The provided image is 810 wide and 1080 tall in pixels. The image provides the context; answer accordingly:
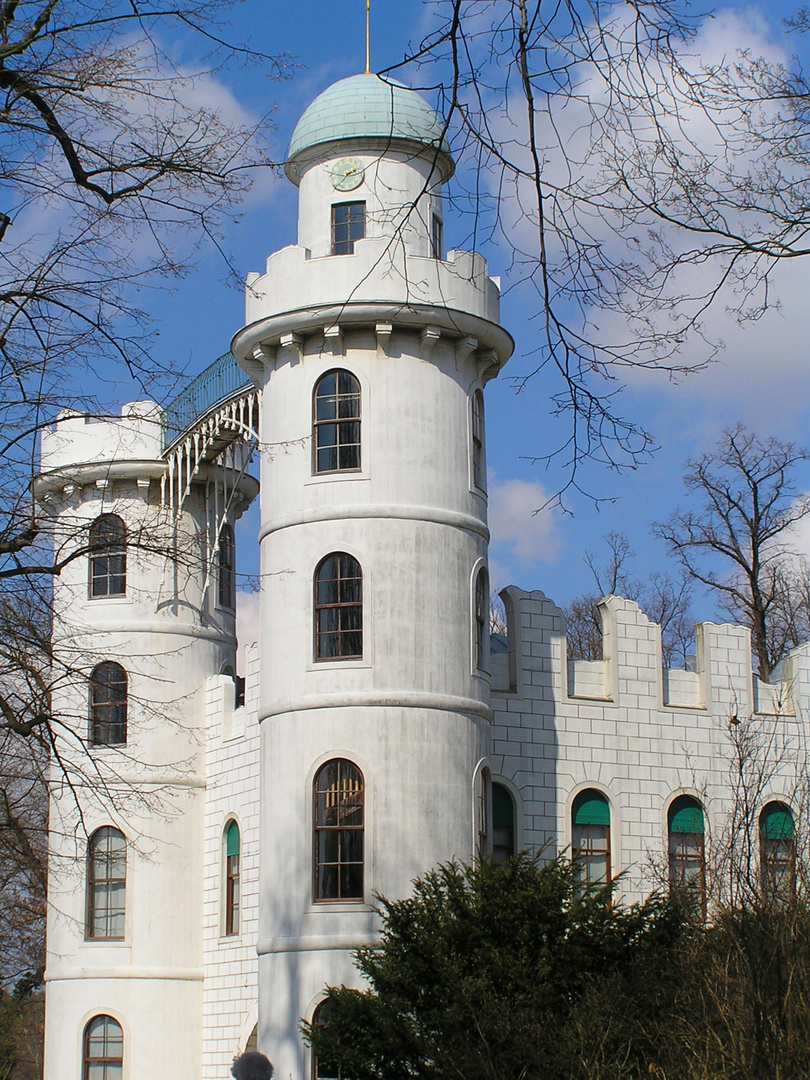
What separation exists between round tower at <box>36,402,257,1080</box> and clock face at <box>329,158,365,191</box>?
6312mm

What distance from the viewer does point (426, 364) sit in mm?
25875

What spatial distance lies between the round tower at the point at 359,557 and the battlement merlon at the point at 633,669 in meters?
1.81

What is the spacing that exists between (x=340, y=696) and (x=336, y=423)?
4.48 meters

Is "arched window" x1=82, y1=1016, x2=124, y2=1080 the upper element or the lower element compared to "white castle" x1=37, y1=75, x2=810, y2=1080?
lower

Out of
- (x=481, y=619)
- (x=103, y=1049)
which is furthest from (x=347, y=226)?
(x=103, y=1049)

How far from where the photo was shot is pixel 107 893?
31922 mm

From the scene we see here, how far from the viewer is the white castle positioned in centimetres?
2411

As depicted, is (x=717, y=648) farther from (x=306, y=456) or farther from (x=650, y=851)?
(x=306, y=456)

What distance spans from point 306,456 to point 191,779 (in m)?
9.24

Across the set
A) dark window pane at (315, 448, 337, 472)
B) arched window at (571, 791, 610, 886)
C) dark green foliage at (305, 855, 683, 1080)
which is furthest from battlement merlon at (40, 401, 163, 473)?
dark green foliage at (305, 855, 683, 1080)

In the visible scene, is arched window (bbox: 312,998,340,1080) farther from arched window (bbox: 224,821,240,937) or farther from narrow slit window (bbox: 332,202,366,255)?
narrow slit window (bbox: 332,202,366,255)

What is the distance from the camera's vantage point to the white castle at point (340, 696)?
24.1m

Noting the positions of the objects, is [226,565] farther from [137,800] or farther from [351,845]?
[351,845]

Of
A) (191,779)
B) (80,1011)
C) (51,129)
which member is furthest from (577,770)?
(51,129)
